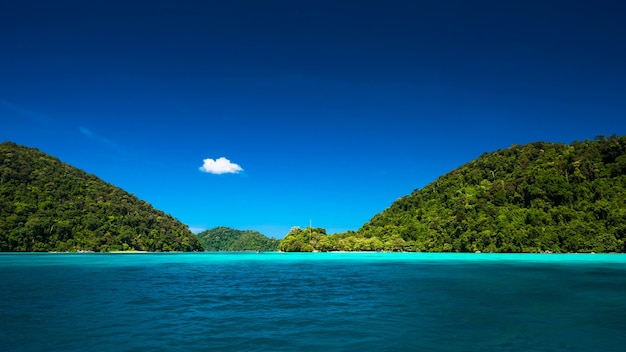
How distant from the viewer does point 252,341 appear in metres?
12.0

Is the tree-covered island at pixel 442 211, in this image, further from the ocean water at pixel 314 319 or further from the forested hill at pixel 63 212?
the ocean water at pixel 314 319

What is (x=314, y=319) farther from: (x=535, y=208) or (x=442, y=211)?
(x=442, y=211)

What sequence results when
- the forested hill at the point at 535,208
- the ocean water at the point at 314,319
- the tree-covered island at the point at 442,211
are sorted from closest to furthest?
the ocean water at the point at 314,319 < the forested hill at the point at 535,208 < the tree-covered island at the point at 442,211

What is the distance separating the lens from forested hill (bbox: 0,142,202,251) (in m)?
118

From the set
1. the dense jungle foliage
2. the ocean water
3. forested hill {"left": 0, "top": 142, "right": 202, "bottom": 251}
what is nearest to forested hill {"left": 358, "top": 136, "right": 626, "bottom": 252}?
the dense jungle foliage

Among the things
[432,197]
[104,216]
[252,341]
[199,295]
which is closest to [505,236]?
[432,197]

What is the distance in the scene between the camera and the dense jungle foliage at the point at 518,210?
102m

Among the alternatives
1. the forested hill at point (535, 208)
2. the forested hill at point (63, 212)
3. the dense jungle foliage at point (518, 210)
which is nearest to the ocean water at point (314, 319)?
the forested hill at point (535, 208)

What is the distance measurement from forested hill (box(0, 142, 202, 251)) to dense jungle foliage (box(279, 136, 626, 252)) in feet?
186

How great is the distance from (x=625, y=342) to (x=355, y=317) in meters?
8.37

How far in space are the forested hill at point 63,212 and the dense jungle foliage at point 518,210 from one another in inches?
2229

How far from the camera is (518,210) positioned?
121750mm

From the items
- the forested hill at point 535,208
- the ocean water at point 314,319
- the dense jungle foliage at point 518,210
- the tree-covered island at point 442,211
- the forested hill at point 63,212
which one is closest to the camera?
the ocean water at point 314,319

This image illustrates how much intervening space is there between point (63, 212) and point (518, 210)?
460ft
